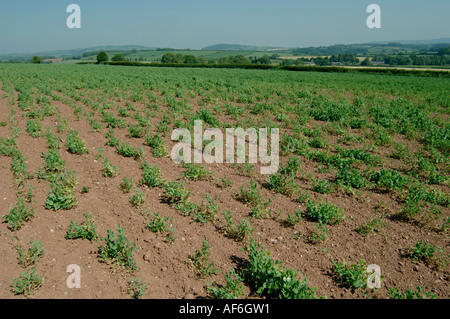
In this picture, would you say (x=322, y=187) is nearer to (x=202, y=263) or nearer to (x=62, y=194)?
(x=202, y=263)

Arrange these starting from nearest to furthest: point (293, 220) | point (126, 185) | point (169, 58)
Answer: point (293, 220)
point (126, 185)
point (169, 58)

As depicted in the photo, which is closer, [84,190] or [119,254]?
[119,254]

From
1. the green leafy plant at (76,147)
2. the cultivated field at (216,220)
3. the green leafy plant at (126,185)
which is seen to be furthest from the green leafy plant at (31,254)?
the green leafy plant at (76,147)

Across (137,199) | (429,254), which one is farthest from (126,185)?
(429,254)

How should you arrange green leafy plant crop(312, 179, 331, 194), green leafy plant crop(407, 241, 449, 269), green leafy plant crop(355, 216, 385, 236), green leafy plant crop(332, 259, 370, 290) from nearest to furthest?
green leafy plant crop(332, 259, 370, 290), green leafy plant crop(407, 241, 449, 269), green leafy plant crop(355, 216, 385, 236), green leafy plant crop(312, 179, 331, 194)

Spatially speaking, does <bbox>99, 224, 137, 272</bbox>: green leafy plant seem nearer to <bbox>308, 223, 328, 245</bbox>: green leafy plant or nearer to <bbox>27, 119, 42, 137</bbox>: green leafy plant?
<bbox>308, 223, 328, 245</bbox>: green leafy plant

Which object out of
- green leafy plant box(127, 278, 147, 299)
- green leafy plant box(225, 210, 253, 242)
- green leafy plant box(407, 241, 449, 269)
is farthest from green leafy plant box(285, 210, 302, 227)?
green leafy plant box(127, 278, 147, 299)

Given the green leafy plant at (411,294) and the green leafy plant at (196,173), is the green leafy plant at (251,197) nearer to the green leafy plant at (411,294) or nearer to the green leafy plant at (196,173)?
the green leafy plant at (196,173)

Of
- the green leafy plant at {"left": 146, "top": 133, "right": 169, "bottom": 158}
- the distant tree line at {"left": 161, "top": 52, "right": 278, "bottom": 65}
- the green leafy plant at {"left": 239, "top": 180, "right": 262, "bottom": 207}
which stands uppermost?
the distant tree line at {"left": 161, "top": 52, "right": 278, "bottom": 65}

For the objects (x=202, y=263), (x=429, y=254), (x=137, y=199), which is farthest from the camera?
(x=137, y=199)

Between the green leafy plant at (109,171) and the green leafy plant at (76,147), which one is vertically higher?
the green leafy plant at (76,147)
